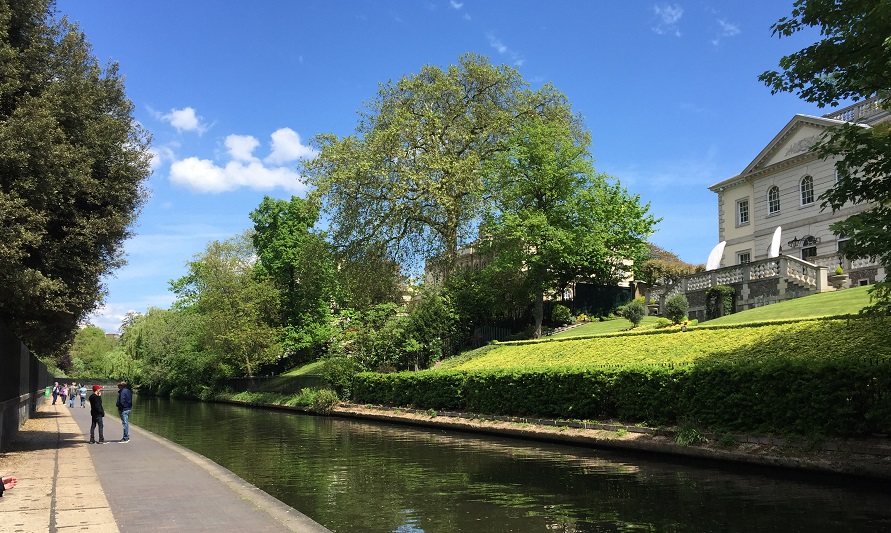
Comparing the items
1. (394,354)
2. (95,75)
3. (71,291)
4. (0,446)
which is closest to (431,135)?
(394,354)

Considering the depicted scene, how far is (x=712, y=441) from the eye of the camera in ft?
46.9

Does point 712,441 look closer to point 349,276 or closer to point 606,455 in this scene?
point 606,455

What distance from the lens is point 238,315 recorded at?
49.7m

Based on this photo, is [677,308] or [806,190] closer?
[677,308]

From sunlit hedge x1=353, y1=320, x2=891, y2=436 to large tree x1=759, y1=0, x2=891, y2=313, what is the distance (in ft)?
6.01

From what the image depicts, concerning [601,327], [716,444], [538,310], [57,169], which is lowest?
[716,444]

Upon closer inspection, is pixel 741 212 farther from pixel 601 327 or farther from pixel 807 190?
pixel 601 327

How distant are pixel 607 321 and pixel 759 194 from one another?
16261 mm

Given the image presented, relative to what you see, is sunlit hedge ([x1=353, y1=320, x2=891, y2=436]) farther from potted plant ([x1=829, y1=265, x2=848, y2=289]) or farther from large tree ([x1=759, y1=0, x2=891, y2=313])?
potted plant ([x1=829, y1=265, x2=848, y2=289])

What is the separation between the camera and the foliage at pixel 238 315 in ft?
161

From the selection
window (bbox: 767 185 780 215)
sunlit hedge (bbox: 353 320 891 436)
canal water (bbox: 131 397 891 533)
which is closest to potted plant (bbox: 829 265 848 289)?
sunlit hedge (bbox: 353 320 891 436)

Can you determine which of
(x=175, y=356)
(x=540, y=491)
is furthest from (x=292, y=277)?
(x=540, y=491)

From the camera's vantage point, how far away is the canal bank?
37.2 feet

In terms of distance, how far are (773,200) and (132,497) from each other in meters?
42.9
